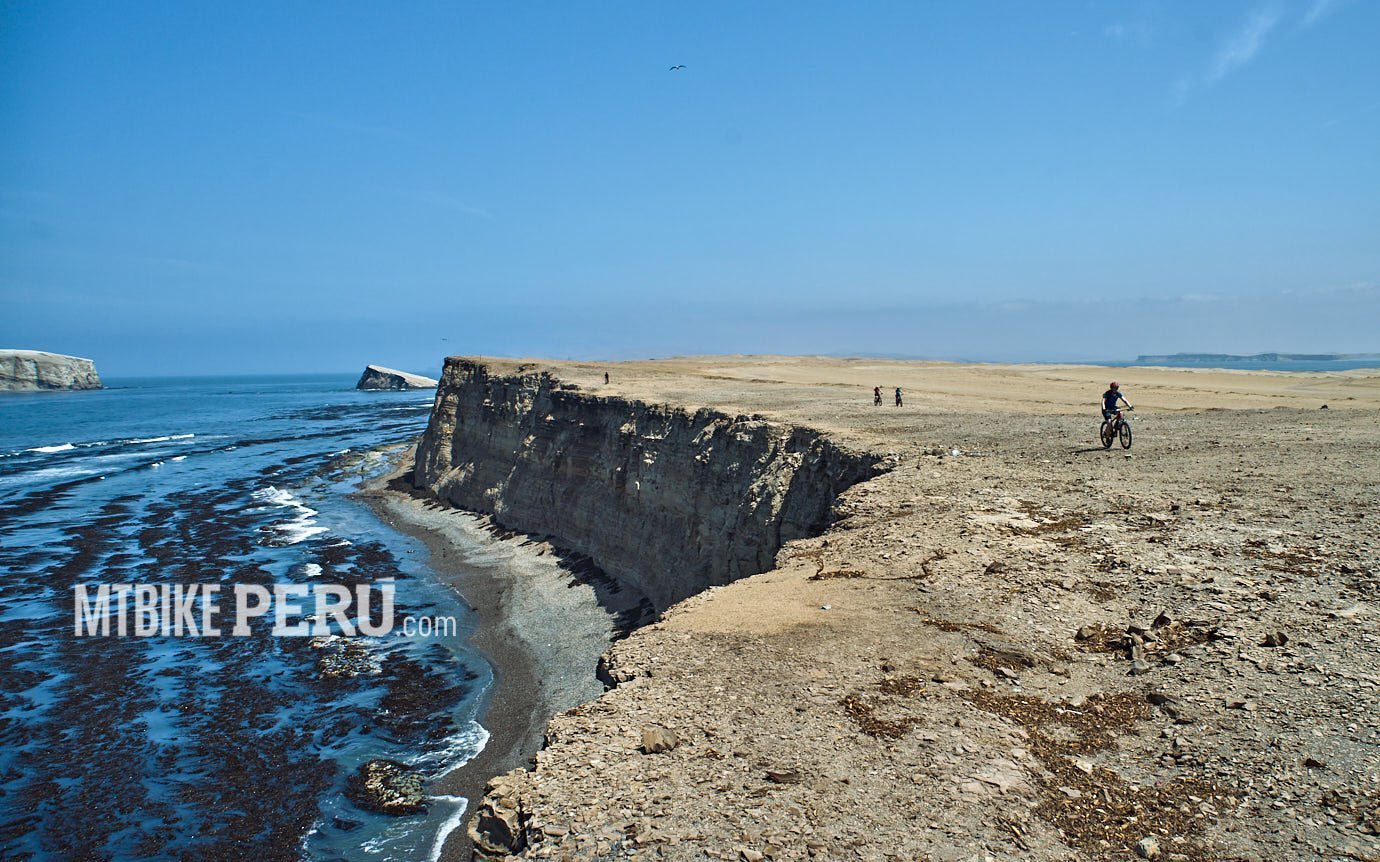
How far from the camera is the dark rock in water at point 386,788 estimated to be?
1516 cm

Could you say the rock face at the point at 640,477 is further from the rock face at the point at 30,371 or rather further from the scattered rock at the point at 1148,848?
the rock face at the point at 30,371

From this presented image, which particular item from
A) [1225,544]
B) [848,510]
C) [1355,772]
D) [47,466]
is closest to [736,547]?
[848,510]

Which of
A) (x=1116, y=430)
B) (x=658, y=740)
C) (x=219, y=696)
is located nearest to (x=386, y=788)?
(x=219, y=696)

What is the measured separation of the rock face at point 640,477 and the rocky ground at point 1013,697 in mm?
5699

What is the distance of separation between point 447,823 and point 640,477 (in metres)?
17.0

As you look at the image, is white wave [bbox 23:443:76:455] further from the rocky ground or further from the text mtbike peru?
the rocky ground

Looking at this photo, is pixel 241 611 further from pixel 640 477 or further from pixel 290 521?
pixel 290 521

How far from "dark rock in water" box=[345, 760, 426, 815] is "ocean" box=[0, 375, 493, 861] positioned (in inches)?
8.8

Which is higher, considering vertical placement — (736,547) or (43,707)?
(736,547)

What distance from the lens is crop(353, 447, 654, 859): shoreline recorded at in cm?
1733

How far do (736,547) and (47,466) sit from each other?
6793cm

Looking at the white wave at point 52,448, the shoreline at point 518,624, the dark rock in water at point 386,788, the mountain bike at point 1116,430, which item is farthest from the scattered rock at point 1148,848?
the white wave at point 52,448

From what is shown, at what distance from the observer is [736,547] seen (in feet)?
71.3

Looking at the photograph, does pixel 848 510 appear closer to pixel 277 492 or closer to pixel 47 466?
pixel 277 492
